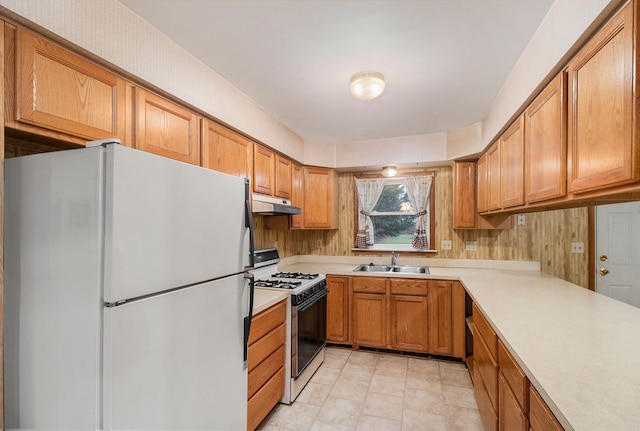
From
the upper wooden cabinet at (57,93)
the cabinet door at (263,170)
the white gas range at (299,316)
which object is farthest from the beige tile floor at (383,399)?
the upper wooden cabinet at (57,93)

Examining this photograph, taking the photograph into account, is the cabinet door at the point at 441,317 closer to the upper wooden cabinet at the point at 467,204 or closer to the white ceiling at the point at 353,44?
the upper wooden cabinet at the point at 467,204

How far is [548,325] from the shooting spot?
1558mm

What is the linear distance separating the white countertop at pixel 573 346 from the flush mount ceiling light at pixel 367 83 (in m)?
1.62

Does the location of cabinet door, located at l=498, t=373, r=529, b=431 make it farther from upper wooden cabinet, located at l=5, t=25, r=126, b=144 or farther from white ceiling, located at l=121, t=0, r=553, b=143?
upper wooden cabinet, located at l=5, t=25, r=126, b=144

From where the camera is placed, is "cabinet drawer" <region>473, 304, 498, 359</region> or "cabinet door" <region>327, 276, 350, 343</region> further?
"cabinet door" <region>327, 276, 350, 343</region>

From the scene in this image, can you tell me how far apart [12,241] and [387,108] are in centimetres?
261

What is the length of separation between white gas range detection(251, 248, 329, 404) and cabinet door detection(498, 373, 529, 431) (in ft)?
4.74

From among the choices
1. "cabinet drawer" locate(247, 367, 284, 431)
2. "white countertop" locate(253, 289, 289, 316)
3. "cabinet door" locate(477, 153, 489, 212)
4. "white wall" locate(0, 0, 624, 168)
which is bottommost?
"cabinet drawer" locate(247, 367, 284, 431)

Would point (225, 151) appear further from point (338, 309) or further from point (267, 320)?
point (338, 309)

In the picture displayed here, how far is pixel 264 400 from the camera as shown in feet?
6.96

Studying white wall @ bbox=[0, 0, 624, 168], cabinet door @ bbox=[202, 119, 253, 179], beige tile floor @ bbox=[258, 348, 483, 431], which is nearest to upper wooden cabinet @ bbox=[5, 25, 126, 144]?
white wall @ bbox=[0, 0, 624, 168]

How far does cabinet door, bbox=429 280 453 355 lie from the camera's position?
124 inches


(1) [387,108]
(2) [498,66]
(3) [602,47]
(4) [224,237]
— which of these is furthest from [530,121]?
(4) [224,237]

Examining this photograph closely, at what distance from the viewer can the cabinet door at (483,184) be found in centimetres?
299
